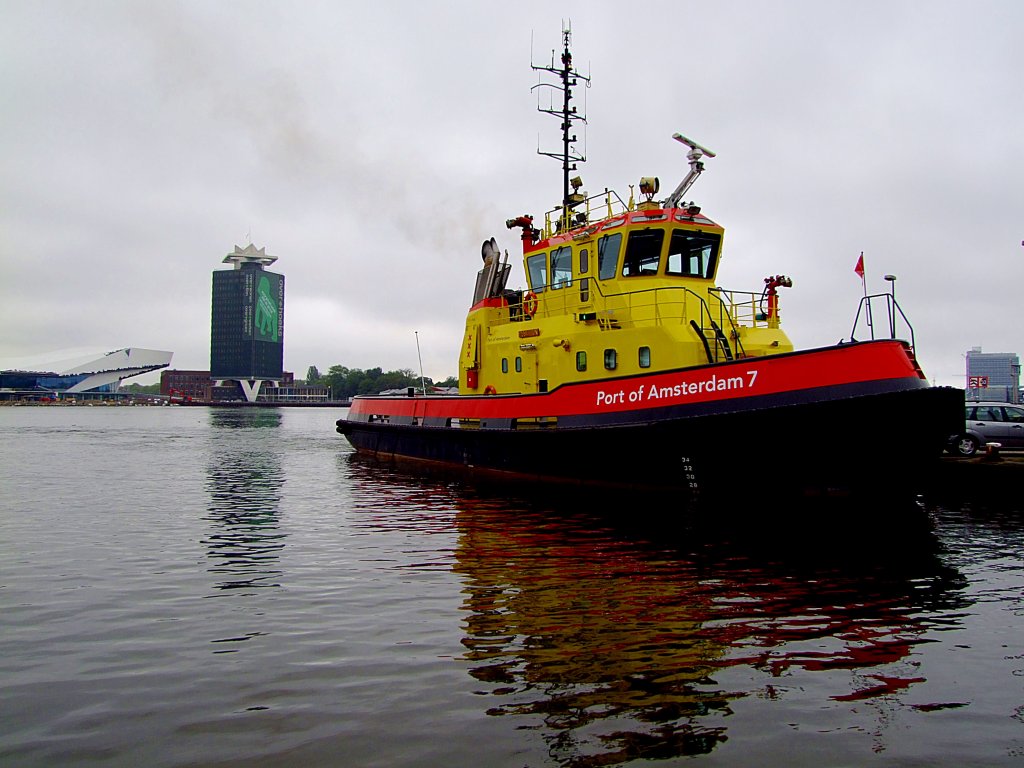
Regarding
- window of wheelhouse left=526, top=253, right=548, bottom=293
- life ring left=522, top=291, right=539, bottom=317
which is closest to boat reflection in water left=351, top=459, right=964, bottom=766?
life ring left=522, top=291, right=539, bottom=317

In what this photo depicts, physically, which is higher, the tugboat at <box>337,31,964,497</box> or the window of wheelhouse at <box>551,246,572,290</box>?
the window of wheelhouse at <box>551,246,572,290</box>

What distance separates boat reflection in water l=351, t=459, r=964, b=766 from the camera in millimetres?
3961

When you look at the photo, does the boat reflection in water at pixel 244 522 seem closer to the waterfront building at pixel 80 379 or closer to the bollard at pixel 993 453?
the bollard at pixel 993 453

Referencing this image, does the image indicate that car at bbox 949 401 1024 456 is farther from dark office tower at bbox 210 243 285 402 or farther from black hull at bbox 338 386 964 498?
dark office tower at bbox 210 243 285 402

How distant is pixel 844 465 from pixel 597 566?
431cm

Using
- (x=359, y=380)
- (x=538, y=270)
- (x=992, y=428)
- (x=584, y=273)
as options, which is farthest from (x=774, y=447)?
(x=359, y=380)

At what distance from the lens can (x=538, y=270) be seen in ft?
50.9

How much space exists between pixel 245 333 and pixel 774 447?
154755 millimetres

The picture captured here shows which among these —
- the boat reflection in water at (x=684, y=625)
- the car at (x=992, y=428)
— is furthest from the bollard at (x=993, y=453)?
the boat reflection in water at (x=684, y=625)

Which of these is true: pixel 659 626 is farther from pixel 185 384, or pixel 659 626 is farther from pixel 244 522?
pixel 185 384

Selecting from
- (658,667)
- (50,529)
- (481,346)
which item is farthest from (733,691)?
(481,346)

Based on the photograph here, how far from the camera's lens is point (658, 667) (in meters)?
4.68

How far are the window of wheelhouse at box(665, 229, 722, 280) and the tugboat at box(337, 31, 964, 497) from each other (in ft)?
0.09

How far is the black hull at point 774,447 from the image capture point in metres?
9.38
